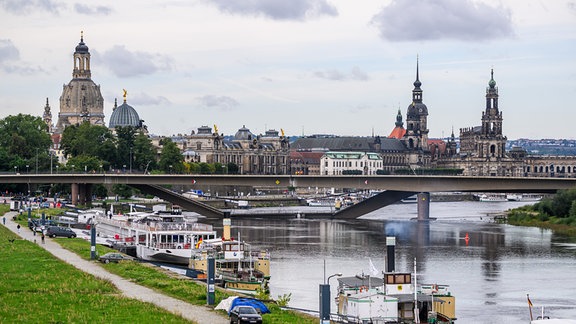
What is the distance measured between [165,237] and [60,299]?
29685mm

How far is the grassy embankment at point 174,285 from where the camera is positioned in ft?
147

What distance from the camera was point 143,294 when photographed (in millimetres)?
50312

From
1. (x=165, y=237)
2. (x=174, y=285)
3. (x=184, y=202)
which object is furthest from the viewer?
(x=184, y=202)

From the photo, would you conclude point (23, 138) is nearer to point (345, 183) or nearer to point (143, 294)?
point (345, 183)

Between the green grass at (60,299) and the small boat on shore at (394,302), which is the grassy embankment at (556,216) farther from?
the green grass at (60,299)

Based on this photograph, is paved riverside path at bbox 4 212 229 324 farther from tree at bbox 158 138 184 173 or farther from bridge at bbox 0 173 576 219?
tree at bbox 158 138 184 173

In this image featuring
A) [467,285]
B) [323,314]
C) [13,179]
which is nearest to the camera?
[323,314]

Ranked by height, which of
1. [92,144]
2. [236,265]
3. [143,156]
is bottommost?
[236,265]

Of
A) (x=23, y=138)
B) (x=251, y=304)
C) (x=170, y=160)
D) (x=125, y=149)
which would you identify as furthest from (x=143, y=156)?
(x=251, y=304)

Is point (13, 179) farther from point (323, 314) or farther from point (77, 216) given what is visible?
A: point (323, 314)

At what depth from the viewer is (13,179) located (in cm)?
13700

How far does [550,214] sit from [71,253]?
69.0m

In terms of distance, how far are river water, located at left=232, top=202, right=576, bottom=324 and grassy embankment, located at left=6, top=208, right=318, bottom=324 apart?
5.06 metres

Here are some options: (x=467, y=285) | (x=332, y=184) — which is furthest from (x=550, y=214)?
(x=467, y=285)
